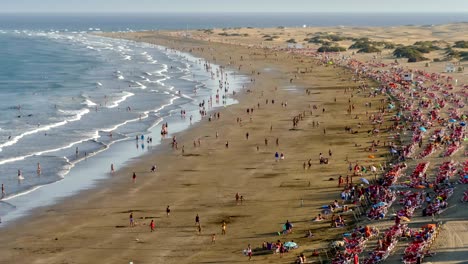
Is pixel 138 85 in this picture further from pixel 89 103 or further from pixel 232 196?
pixel 232 196

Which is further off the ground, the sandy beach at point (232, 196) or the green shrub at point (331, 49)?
the green shrub at point (331, 49)

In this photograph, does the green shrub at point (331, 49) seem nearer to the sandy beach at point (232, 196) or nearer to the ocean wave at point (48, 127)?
the sandy beach at point (232, 196)

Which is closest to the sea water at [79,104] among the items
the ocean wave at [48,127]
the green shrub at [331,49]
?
the ocean wave at [48,127]

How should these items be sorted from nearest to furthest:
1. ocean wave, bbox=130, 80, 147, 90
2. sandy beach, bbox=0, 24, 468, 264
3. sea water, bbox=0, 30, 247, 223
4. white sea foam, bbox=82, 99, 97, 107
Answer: sandy beach, bbox=0, 24, 468, 264 → sea water, bbox=0, 30, 247, 223 → white sea foam, bbox=82, 99, 97, 107 → ocean wave, bbox=130, 80, 147, 90

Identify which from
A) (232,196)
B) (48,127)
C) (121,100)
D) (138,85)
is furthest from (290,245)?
(138,85)

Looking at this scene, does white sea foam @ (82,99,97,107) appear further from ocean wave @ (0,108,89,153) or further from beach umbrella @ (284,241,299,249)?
beach umbrella @ (284,241,299,249)

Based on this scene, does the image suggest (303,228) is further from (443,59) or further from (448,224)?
(443,59)

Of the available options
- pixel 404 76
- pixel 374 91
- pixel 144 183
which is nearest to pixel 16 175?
pixel 144 183

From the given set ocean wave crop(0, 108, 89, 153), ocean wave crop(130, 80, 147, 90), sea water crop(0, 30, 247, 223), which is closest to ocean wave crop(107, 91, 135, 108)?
sea water crop(0, 30, 247, 223)
